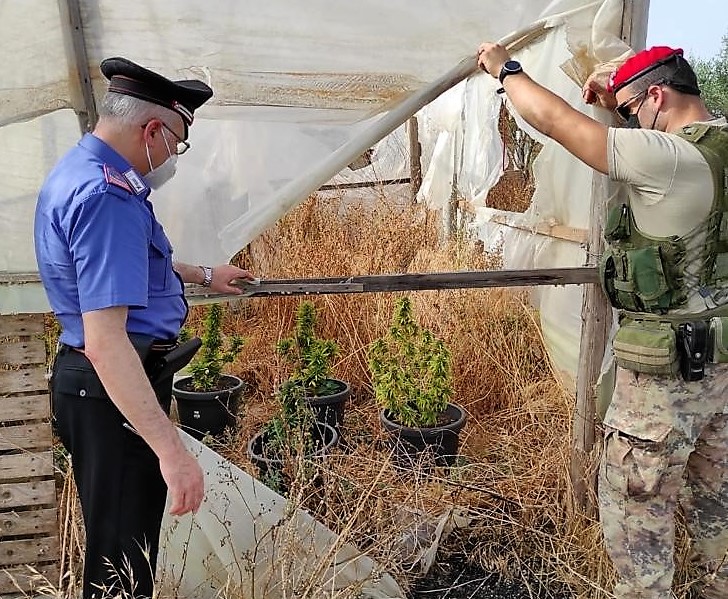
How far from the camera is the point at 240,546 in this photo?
223 centimetres

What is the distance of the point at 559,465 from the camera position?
9.61 feet

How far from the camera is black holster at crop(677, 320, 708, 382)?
2.02m

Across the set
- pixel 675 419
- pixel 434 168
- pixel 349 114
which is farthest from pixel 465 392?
pixel 434 168

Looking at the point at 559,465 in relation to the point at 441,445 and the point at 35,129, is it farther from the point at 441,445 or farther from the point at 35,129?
the point at 35,129

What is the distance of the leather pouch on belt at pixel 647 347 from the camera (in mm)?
2023

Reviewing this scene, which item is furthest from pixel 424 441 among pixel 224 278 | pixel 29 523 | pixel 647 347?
pixel 29 523

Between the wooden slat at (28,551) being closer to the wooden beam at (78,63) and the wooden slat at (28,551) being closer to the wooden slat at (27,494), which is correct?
the wooden slat at (27,494)

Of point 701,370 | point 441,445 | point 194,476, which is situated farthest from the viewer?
point 441,445

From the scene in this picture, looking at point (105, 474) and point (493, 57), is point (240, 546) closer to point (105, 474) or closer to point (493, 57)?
point (105, 474)

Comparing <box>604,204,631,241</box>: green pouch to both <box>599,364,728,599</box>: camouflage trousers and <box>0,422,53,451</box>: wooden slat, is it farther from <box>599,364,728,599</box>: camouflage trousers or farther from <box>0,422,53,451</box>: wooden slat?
<box>0,422,53,451</box>: wooden slat

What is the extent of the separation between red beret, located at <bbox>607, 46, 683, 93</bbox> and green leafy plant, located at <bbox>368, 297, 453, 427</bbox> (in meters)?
1.58

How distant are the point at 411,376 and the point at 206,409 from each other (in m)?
1.16

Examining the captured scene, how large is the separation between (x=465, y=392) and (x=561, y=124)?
7.78ft

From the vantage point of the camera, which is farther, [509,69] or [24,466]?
[24,466]
